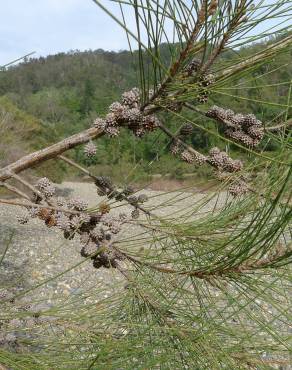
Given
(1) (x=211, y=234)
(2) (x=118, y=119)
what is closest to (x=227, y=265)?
(1) (x=211, y=234)

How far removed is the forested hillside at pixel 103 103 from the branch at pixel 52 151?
121 millimetres

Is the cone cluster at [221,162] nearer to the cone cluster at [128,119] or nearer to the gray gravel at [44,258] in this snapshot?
the cone cluster at [128,119]

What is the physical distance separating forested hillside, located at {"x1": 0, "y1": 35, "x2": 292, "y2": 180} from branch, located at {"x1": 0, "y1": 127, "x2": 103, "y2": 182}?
0.40 ft

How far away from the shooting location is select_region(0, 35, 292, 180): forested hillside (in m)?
0.86

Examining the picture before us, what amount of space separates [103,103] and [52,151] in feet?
1.34

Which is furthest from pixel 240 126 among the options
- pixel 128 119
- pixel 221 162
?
pixel 128 119

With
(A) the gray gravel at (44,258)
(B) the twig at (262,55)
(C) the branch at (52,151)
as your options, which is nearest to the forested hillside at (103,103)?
(B) the twig at (262,55)

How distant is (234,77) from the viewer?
2.29 ft

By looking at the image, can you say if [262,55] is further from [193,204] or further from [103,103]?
[103,103]

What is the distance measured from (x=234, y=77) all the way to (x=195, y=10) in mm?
109

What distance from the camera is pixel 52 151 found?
0.84 meters

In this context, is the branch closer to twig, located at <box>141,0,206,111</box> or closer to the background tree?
the background tree

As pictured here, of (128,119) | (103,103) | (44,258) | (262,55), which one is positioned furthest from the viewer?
(44,258)

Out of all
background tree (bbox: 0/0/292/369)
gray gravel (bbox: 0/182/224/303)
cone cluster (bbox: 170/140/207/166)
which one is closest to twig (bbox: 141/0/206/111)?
background tree (bbox: 0/0/292/369)
